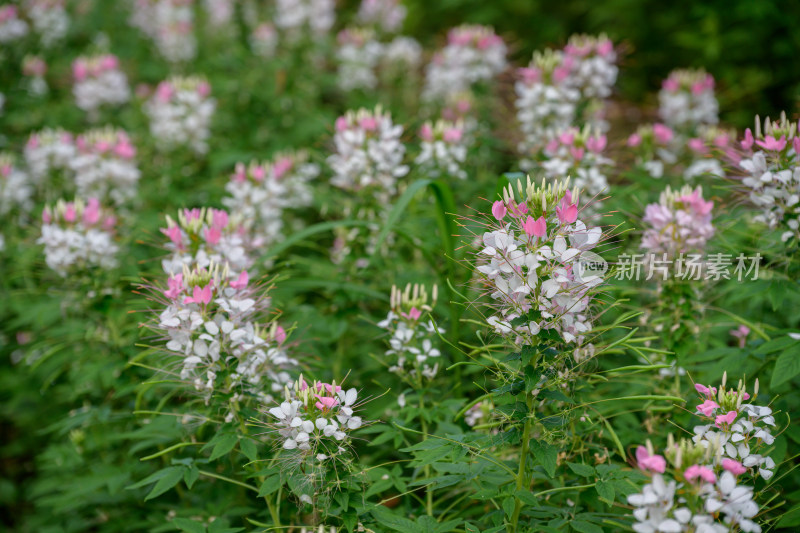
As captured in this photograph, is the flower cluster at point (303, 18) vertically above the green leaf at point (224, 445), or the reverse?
the flower cluster at point (303, 18)

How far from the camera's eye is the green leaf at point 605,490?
1602mm

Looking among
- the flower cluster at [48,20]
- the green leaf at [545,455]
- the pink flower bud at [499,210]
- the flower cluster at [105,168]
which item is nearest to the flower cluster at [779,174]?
the pink flower bud at [499,210]

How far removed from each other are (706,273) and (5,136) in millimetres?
5038

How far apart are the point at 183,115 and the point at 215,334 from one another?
108 inches

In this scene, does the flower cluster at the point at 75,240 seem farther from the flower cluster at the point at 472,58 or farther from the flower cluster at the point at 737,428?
the flower cluster at the point at 472,58

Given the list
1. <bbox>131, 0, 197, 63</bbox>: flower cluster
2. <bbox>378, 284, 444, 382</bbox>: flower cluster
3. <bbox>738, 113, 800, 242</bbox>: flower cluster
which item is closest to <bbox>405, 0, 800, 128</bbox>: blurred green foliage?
<bbox>131, 0, 197, 63</bbox>: flower cluster

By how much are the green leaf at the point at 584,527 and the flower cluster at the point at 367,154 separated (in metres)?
1.63

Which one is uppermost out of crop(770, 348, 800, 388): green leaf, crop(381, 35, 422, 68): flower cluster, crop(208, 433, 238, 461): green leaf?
crop(381, 35, 422, 68): flower cluster

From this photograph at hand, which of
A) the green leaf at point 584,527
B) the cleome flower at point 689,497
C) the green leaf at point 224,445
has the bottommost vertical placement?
the green leaf at point 584,527

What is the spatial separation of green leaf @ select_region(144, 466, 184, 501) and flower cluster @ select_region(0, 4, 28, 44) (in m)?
4.90

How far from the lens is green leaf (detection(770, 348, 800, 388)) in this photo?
1889 mm

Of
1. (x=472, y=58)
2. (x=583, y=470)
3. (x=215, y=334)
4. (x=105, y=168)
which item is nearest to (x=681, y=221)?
(x=583, y=470)

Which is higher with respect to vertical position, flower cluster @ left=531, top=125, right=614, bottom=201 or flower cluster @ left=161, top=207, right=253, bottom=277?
flower cluster @ left=531, top=125, right=614, bottom=201

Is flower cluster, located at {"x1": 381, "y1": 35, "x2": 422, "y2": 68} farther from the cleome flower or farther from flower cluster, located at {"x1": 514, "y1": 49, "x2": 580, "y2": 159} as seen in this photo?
the cleome flower
